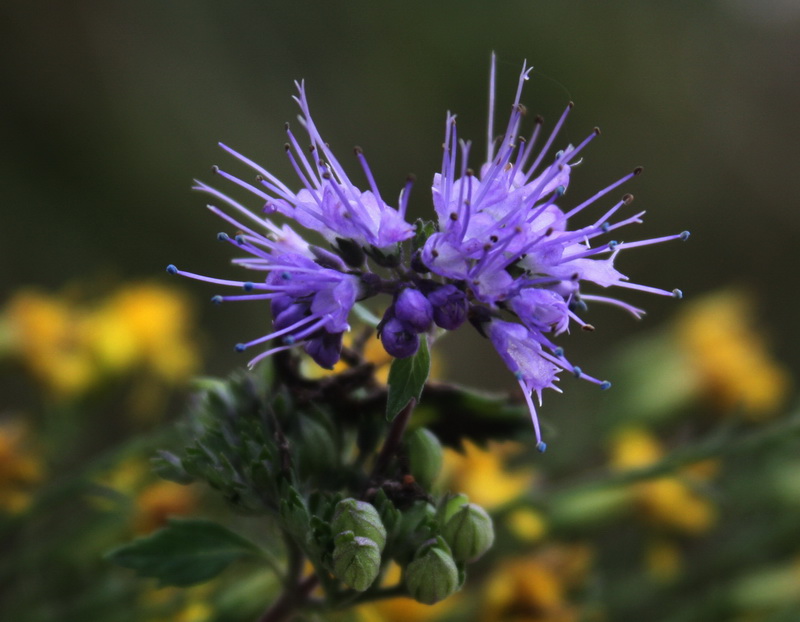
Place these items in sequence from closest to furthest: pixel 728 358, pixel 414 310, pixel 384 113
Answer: pixel 414 310 < pixel 728 358 < pixel 384 113

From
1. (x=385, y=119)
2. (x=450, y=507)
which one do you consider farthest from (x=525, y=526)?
(x=385, y=119)

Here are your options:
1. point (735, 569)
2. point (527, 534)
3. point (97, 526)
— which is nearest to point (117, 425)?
point (97, 526)

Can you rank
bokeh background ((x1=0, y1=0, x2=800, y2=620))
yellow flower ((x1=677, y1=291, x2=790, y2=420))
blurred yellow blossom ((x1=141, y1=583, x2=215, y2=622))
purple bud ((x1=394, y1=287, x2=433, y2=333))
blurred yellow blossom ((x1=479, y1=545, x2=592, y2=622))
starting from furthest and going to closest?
bokeh background ((x1=0, y1=0, x2=800, y2=620))
yellow flower ((x1=677, y1=291, x2=790, y2=420))
blurred yellow blossom ((x1=479, y1=545, x2=592, y2=622))
blurred yellow blossom ((x1=141, y1=583, x2=215, y2=622))
purple bud ((x1=394, y1=287, x2=433, y2=333))

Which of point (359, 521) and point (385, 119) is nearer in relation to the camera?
point (359, 521)

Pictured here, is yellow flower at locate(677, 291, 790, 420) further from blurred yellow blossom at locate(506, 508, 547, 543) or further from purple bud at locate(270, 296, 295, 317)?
purple bud at locate(270, 296, 295, 317)

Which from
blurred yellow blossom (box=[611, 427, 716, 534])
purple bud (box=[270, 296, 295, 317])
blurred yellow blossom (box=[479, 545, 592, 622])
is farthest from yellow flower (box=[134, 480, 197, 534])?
blurred yellow blossom (box=[611, 427, 716, 534])

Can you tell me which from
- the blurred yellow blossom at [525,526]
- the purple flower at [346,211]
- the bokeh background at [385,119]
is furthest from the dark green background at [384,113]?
the purple flower at [346,211]

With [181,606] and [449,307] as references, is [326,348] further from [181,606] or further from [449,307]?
[181,606]
